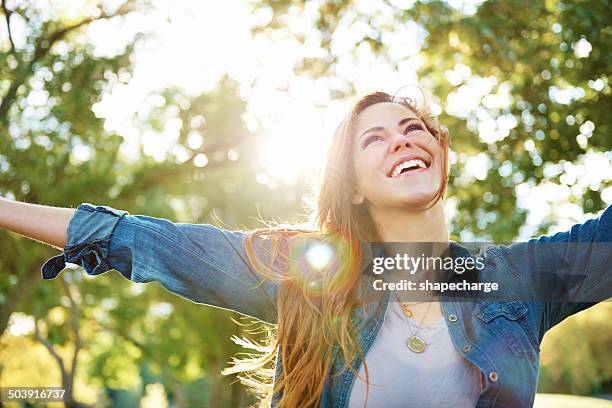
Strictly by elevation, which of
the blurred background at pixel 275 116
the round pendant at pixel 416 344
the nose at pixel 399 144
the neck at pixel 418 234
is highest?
the blurred background at pixel 275 116

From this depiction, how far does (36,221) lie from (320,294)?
2.99ft

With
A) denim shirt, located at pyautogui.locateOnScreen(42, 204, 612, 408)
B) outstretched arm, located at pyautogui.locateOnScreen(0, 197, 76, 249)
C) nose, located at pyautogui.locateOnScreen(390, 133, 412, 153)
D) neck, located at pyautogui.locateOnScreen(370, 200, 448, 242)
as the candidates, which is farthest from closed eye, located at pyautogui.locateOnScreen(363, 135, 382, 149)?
outstretched arm, located at pyautogui.locateOnScreen(0, 197, 76, 249)

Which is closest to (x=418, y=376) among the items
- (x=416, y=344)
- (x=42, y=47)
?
(x=416, y=344)

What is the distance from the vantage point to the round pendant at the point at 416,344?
207cm

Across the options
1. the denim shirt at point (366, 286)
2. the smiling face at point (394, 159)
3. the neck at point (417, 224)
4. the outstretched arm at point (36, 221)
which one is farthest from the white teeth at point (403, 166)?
the outstretched arm at point (36, 221)

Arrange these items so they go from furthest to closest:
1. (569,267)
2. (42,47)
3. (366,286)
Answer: (42,47) < (366,286) < (569,267)

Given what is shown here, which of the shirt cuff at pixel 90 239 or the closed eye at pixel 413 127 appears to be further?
the closed eye at pixel 413 127

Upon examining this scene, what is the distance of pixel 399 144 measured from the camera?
7.86 feet

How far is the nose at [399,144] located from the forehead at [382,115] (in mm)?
123

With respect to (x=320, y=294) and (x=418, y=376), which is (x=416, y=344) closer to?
(x=418, y=376)

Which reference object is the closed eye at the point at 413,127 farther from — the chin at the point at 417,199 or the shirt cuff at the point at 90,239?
the shirt cuff at the point at 90,239

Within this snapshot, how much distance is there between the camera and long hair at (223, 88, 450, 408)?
2127 millimetres

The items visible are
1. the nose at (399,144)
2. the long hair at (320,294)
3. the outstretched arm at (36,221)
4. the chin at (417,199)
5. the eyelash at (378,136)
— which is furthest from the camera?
the eyelash at (378,136)

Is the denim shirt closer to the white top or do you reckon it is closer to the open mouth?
the white top
